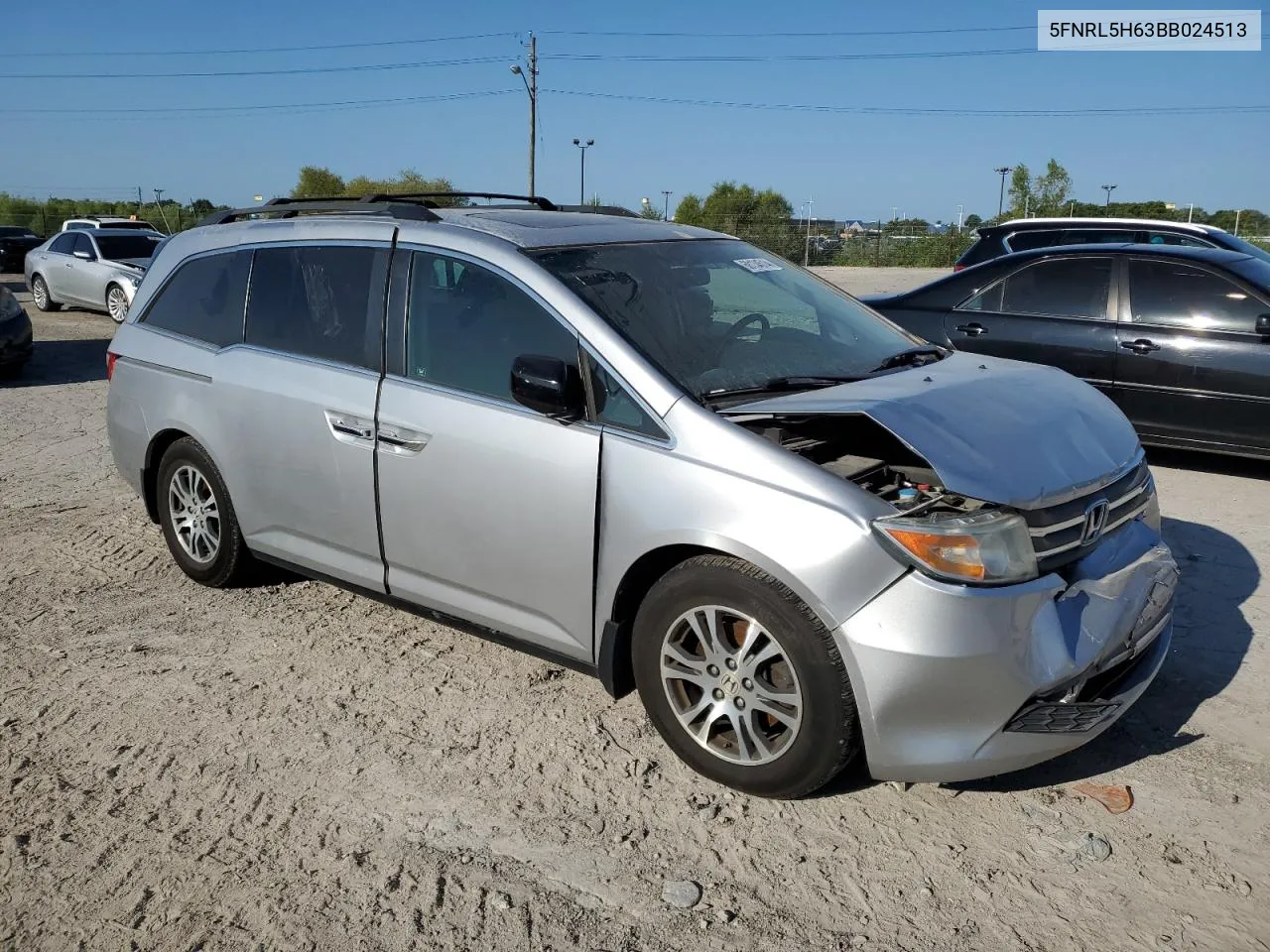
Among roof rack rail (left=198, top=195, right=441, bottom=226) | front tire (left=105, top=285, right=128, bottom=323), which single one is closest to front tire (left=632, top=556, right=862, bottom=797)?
roof rack rail (left=198, top=195, right=441, bottom=226)

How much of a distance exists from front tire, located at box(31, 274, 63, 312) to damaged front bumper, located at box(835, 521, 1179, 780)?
19.3 metres

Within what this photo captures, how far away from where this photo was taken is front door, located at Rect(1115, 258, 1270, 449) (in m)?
7.11

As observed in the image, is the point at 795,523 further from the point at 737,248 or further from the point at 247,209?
the point at 247,209

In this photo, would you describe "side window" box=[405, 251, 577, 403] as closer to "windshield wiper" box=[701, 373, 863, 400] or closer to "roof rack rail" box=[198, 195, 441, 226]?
"roof rack rail" box=[198, 195, 441, 226]

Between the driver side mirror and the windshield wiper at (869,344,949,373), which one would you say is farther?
the windshield wiper at (869,344,949,373)

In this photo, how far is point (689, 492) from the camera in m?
3.39

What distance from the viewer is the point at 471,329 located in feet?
13.5

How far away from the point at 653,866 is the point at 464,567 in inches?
54.0

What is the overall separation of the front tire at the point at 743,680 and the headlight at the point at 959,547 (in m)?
0.34

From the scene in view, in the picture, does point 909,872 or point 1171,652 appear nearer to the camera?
point 909,872

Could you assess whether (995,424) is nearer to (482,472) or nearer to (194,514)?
(482,472)

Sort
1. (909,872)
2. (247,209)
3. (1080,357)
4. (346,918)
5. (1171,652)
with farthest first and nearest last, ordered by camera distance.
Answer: (1080,357) → (247,209) → (1171,652) → (909,872) → (346,918)

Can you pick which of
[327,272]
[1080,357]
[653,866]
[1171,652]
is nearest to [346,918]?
[653,866]

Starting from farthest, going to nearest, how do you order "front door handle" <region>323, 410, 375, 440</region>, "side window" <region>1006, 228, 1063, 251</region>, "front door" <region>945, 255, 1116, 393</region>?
"side window" <region>1006, 228, 1063, 251</region>
"front door" <region>945, 255, 1116, 393</region>
"front door handle" <region>323, 410, 375, 440</region>
